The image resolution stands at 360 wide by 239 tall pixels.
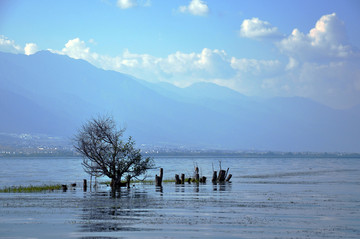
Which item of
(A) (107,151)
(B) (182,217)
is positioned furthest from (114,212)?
(A) (107,151)

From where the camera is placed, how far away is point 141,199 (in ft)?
162

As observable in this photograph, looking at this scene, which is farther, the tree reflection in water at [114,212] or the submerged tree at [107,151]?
the submerged tree at [107,151]

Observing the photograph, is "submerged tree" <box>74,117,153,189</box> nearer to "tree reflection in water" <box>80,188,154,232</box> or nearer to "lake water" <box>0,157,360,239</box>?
"tree reflection in water" <box>80,188,154,232</box>

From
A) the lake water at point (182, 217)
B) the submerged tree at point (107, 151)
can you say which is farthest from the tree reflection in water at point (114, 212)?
the submerged tree at point (107, 151)

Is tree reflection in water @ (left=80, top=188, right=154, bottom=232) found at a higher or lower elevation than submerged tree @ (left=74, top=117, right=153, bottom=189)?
lower

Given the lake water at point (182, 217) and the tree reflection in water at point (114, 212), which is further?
the tree reflection in water at point (114, 212)

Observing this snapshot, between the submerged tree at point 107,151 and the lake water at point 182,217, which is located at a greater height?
the submerged tree at point 107,151

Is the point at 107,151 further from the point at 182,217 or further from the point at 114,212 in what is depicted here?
the point at 182,217

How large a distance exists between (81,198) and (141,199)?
553 centimetres

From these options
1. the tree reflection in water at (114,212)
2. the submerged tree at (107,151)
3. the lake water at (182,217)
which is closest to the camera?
the lake water at (182,217)

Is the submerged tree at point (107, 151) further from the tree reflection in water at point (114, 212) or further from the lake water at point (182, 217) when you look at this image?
the lake water at point (182, 217)

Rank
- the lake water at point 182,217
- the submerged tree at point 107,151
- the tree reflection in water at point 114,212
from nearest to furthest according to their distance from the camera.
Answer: the lake water at point 182,217 < the tree reflection in water at point 114,212 < the submerged tree at point 107,151

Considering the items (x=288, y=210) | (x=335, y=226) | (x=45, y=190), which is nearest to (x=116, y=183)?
(x=45, y=190)

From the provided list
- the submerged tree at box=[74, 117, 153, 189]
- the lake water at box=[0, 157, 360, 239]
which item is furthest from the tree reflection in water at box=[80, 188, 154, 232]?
the submerged tree at box=[74, 117, 153, 189]
